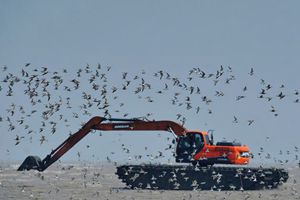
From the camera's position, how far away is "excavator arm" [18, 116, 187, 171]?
57.0 m

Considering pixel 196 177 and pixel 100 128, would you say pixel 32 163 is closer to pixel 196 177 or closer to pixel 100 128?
pixel 100 128

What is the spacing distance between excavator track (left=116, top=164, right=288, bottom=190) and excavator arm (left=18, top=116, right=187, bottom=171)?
2.97 meters

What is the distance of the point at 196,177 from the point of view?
55.7 m

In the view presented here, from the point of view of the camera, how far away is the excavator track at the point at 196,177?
55.5 metres

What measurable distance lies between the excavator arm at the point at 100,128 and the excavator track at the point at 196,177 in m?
2.97

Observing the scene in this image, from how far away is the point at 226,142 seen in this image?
57312 mm

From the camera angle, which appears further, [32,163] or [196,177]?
[32,163]

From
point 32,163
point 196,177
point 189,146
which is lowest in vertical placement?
point 196,177

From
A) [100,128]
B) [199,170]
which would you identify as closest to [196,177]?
[199,170]

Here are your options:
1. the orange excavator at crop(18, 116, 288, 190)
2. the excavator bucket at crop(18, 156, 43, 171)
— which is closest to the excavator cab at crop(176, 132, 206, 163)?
the orange excavator at crop(18, 116, 288, 190)

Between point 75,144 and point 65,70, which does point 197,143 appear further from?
point 65,70

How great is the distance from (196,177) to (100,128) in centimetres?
878

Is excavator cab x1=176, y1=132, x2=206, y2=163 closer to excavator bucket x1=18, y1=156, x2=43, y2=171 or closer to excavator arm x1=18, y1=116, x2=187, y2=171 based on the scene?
excavator arm x1=18, y1=116, x2=187, y2=171

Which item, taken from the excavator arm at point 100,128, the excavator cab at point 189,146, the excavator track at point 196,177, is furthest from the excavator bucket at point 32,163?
the excavator cab at point 189,146
